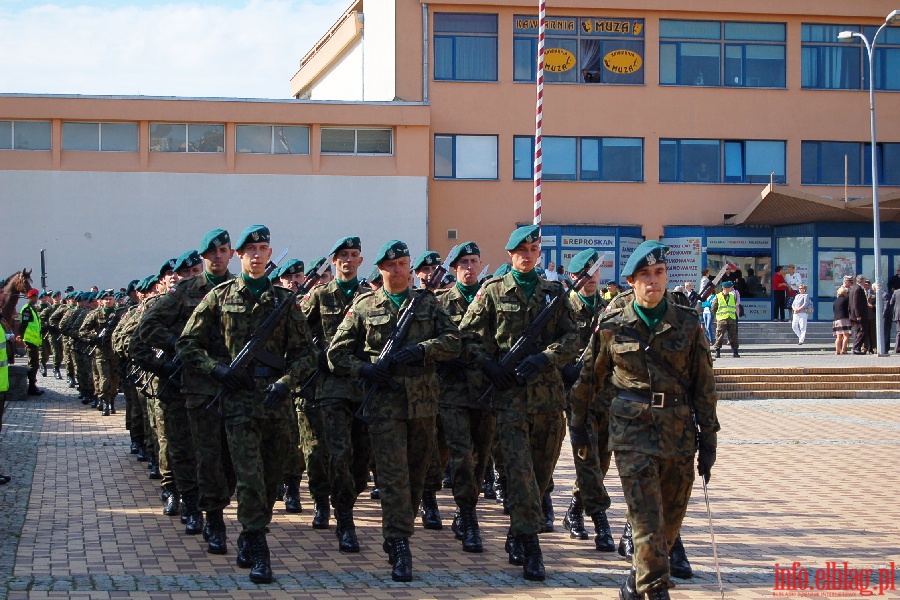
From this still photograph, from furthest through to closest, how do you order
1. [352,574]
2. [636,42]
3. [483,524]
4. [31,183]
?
1. [636,42]
2. [31,183]
3. [483,524]
4. [352,574]

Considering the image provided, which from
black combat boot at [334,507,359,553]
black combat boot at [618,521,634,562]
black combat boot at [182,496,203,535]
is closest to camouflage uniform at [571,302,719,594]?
black combat boot at [618,521,634,562]

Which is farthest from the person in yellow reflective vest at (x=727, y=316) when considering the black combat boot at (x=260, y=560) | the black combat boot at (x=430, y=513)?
the black combat boot at (x=260, y=560)

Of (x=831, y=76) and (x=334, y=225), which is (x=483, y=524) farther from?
(x=831, y=76)

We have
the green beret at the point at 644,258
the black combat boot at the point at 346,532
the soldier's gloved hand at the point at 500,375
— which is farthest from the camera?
the black combat boot at the point at 346,532

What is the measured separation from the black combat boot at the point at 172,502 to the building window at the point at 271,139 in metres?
27.7

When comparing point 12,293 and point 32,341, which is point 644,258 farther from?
point 32,341

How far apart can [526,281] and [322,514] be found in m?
2.71

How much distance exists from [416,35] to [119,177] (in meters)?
10.3

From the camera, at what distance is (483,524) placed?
9.48 metres

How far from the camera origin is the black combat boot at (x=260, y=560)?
7.27 metres

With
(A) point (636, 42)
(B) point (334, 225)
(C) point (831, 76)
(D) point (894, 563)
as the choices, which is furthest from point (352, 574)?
(C) point (831, 76)

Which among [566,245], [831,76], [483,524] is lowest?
[483,524]

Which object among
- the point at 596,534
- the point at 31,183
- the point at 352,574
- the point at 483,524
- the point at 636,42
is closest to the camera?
the point at 352,574

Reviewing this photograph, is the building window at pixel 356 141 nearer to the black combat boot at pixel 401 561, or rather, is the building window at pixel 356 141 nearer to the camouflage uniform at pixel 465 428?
the camouflage uniform at pixel 465 428
